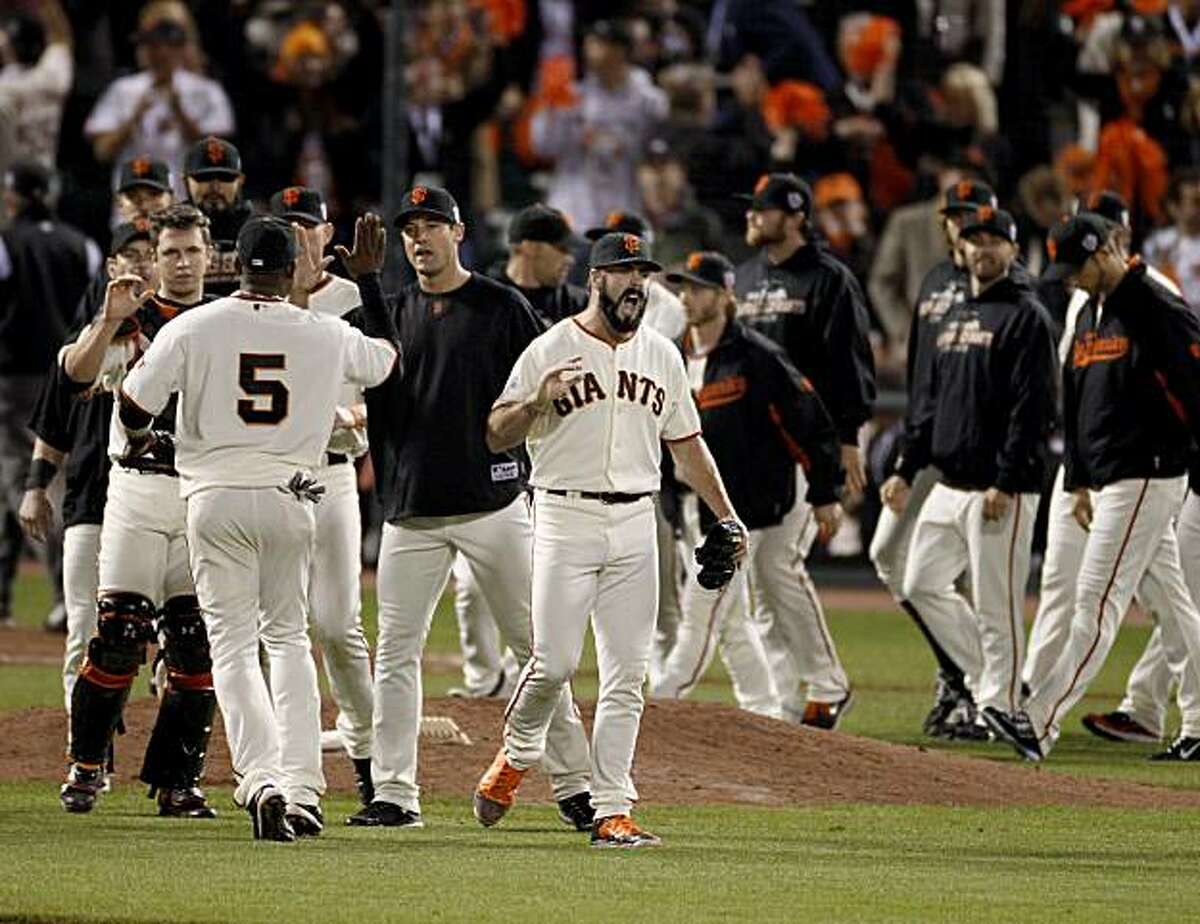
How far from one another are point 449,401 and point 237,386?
1047mm

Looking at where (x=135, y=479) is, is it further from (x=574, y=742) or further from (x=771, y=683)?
(x=771, y=683)

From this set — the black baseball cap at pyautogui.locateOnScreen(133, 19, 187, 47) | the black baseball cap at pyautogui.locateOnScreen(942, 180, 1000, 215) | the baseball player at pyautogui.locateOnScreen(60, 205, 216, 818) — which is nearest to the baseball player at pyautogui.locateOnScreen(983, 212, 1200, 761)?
Answer: the black baseball cap at pyautogui.locateOnScreen(942, 180, 1000, 215)

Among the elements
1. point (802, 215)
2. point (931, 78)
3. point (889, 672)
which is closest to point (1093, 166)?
point (931, 78)

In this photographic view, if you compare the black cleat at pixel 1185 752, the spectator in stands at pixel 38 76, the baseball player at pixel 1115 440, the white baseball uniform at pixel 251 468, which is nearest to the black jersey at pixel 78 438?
the white baseball uniform at pixel 251 468

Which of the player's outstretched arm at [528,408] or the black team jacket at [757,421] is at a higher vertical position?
the player's outstretched arm at [528,408]

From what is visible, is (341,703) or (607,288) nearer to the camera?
(607,288)

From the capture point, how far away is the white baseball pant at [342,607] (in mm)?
10219

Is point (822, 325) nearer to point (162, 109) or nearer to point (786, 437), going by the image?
point (786, 437)

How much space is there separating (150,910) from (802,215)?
22.7ft

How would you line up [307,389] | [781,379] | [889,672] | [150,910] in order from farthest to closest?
[889,672], [781,379], [307,389], [150,910]

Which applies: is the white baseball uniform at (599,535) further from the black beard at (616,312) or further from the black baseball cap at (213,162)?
the black baseball cap at (213,162)

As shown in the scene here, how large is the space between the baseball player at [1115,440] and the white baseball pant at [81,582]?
4.17 meters

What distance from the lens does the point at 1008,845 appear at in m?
9.80

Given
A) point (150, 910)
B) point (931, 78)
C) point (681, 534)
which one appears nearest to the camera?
point (150, 910)
